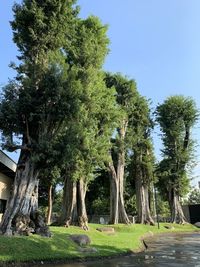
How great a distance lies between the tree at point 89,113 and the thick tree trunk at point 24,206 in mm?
3734

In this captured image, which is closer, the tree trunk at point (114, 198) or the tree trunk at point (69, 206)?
the tree trunk at point (69, 206)

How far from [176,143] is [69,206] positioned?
30.2 meters

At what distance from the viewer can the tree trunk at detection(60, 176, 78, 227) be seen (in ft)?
88.8

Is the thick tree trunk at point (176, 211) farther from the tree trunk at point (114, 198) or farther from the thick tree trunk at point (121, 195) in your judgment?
the tree trunk at point (114, 198)

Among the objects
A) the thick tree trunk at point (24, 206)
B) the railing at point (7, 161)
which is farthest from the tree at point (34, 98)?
the railing at point (7, 161)

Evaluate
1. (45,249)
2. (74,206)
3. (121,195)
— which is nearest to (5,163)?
(74,206)

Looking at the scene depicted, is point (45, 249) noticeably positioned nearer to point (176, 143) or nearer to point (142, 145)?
point (142, 145)

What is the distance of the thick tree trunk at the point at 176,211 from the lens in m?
51.3

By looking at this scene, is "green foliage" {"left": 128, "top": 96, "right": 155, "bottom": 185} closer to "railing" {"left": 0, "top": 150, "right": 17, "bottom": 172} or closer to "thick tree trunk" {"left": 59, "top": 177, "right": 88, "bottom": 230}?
"thick tree trunk" {"left": 59, "top": 177, "right": 88, "bottom": 230}

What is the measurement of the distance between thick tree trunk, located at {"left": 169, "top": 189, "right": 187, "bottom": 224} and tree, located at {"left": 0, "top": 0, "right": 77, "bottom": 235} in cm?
3665

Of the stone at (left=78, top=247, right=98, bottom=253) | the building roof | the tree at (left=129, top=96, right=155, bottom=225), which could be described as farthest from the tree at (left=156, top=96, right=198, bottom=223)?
the stone at (left=78, top=247, right=98, bottom=253)

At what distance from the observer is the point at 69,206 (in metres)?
27.8

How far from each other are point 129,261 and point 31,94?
378 inches

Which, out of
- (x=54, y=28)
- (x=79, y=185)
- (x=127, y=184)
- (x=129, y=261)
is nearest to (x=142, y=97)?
(x=127, y=184)
